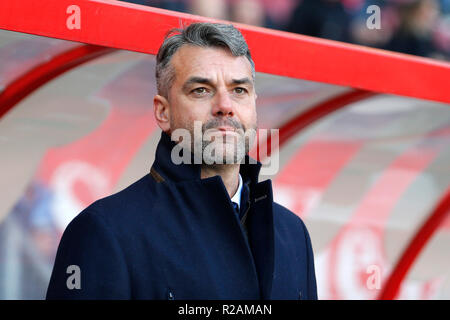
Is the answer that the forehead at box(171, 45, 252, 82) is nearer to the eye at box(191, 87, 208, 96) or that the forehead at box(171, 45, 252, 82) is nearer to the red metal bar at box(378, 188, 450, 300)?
the eye at box(191, 87, 208, 96)

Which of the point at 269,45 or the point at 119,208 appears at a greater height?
the point at 269,45

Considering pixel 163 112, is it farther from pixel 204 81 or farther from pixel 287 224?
pixel 287 224

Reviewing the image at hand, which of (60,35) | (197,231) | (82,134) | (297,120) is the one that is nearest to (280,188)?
(297,120)

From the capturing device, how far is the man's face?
7.54 ft

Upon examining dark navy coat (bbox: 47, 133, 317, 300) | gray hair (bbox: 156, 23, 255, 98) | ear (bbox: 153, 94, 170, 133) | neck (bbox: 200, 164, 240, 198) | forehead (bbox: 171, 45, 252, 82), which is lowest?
dark navy coat (bbox: 47, 133, 317, 300)

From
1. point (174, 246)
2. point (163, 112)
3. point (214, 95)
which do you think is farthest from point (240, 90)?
point (174, 246)

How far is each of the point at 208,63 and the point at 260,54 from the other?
88cm

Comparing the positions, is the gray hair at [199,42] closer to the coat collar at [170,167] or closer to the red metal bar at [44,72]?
the coat collar at [170,167]

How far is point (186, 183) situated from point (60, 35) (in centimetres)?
79

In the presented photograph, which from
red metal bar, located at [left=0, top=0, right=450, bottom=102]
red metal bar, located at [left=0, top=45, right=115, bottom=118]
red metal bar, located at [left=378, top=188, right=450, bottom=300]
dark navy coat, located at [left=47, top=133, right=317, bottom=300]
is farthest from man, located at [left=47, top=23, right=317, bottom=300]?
red metal bar, located at [left=378, top=188, right=450, bottom=300]

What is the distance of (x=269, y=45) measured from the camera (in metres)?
3.25

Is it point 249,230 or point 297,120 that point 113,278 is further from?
point 297,120
